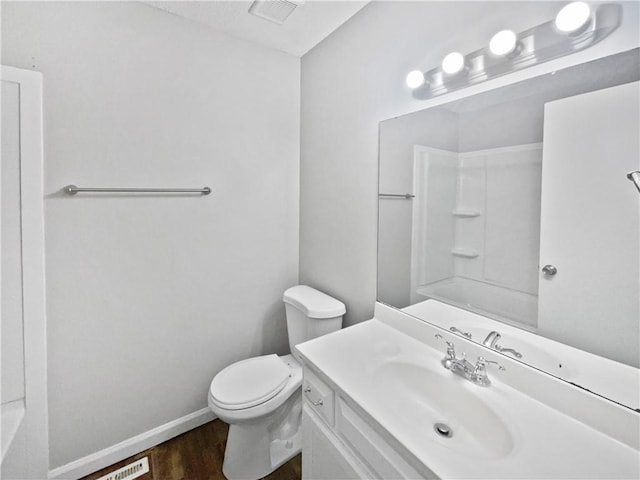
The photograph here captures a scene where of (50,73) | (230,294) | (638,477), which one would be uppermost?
(50,73)

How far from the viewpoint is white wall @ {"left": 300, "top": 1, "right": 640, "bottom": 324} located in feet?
3.32

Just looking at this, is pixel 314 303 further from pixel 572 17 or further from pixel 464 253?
pixel 572 17

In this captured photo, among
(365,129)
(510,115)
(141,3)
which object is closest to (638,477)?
(510,115)

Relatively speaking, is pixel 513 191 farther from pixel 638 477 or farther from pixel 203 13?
pixel 203 13

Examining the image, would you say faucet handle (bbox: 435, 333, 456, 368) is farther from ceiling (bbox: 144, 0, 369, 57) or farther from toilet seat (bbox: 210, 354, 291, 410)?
ceiling (bbox: 144, 0, 369, 57)

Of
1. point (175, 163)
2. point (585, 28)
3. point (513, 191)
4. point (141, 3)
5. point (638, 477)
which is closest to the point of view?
point (638, 477)

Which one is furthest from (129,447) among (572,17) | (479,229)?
(572,17)

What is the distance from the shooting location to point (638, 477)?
63 cm

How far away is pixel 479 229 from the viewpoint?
1.07 m

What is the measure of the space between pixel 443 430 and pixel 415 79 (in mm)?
1260

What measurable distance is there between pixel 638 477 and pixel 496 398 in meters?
0.29

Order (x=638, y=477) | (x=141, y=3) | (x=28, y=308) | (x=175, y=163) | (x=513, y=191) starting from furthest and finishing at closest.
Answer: (x=175, y=163) < (x=141, y=3) < (x=28, y=308) < (x=513, y=191) < (x=638, y=477)

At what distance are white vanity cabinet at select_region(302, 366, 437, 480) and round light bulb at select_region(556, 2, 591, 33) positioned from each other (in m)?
1.18

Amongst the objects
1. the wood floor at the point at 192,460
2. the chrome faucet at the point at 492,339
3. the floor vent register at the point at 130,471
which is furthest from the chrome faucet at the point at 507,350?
the floor vent register at the point at 130,471
